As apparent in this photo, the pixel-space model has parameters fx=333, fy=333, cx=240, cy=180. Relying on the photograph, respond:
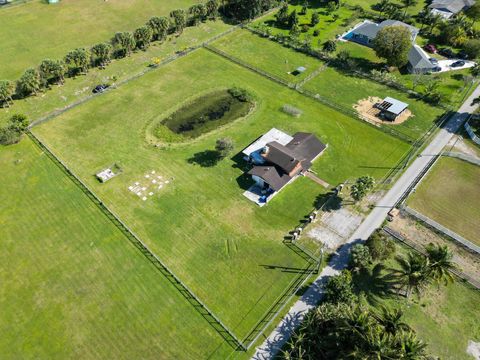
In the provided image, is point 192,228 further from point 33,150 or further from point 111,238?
point 33,150

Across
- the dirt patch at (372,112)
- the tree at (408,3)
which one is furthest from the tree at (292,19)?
the tree at (408,3)

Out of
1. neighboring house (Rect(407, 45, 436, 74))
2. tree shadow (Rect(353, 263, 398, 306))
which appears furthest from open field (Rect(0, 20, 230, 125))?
tree shadow (Rect(353, 263, 398, 306))

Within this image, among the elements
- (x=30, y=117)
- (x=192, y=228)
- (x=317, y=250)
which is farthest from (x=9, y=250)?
(x=317, y=250)

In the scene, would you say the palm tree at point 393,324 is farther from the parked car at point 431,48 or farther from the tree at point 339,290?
the parked car at point 431,48

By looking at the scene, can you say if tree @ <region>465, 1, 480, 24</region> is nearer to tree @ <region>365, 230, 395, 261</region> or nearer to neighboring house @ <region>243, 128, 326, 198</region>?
neighboring house @ <region>243, 128, 326, 198</region>

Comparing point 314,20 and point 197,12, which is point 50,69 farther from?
point 314,20

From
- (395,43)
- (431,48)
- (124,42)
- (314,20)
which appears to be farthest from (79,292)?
(431,48)
